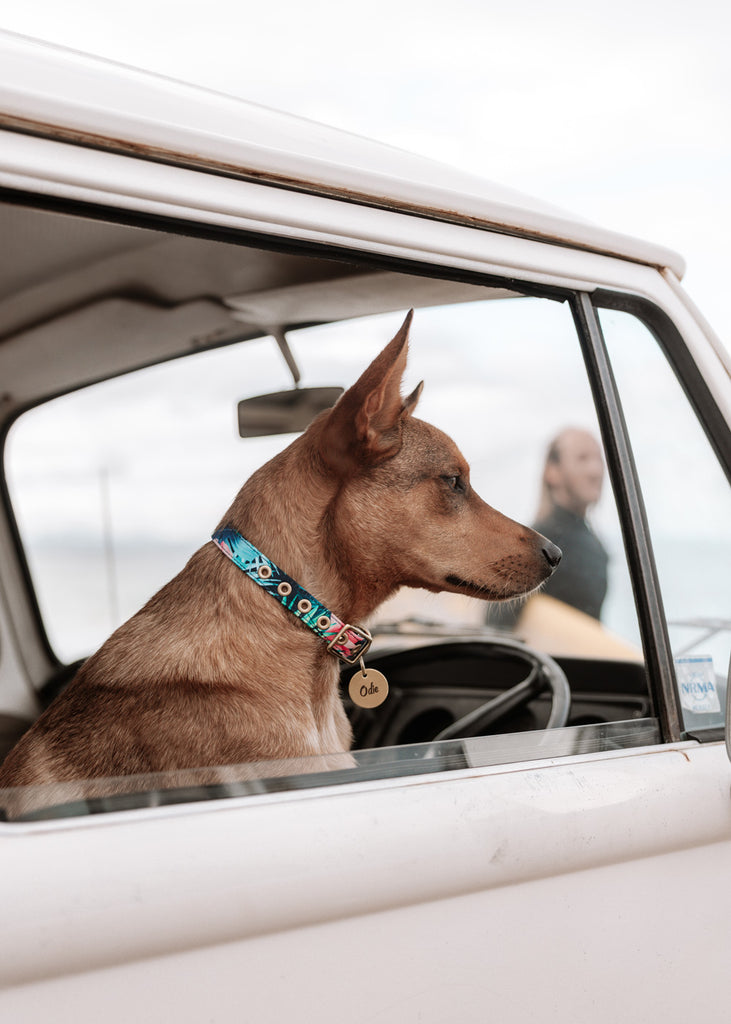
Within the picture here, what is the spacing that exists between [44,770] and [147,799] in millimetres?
414

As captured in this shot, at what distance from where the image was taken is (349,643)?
1.62 metres

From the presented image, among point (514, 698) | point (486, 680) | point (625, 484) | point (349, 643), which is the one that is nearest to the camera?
point (625, 484)

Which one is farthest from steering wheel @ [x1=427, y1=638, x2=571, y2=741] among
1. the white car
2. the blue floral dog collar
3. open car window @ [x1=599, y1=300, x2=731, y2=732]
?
the blue floral dog collar

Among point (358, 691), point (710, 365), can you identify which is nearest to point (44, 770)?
point (358, 691)

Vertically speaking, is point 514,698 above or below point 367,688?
below

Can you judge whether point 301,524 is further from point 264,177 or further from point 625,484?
point 264,177

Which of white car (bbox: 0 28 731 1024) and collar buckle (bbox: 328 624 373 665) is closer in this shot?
white car (bbox: 0 28 731 1024)

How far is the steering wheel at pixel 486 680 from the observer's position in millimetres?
2195

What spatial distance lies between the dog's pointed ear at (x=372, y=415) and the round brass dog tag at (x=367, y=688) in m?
0.41

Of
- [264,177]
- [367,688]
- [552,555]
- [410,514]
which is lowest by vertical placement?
[367,688]

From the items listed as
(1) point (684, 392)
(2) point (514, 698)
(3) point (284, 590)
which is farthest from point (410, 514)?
(2) point (514, 698)

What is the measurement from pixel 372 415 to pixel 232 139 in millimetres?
646

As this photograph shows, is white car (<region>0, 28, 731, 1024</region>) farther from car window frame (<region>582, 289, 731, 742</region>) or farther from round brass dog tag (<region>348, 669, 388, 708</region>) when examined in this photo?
round brass dog tag (<region>348, 669, 388, 708</region>)

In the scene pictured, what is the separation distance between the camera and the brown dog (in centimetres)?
141
